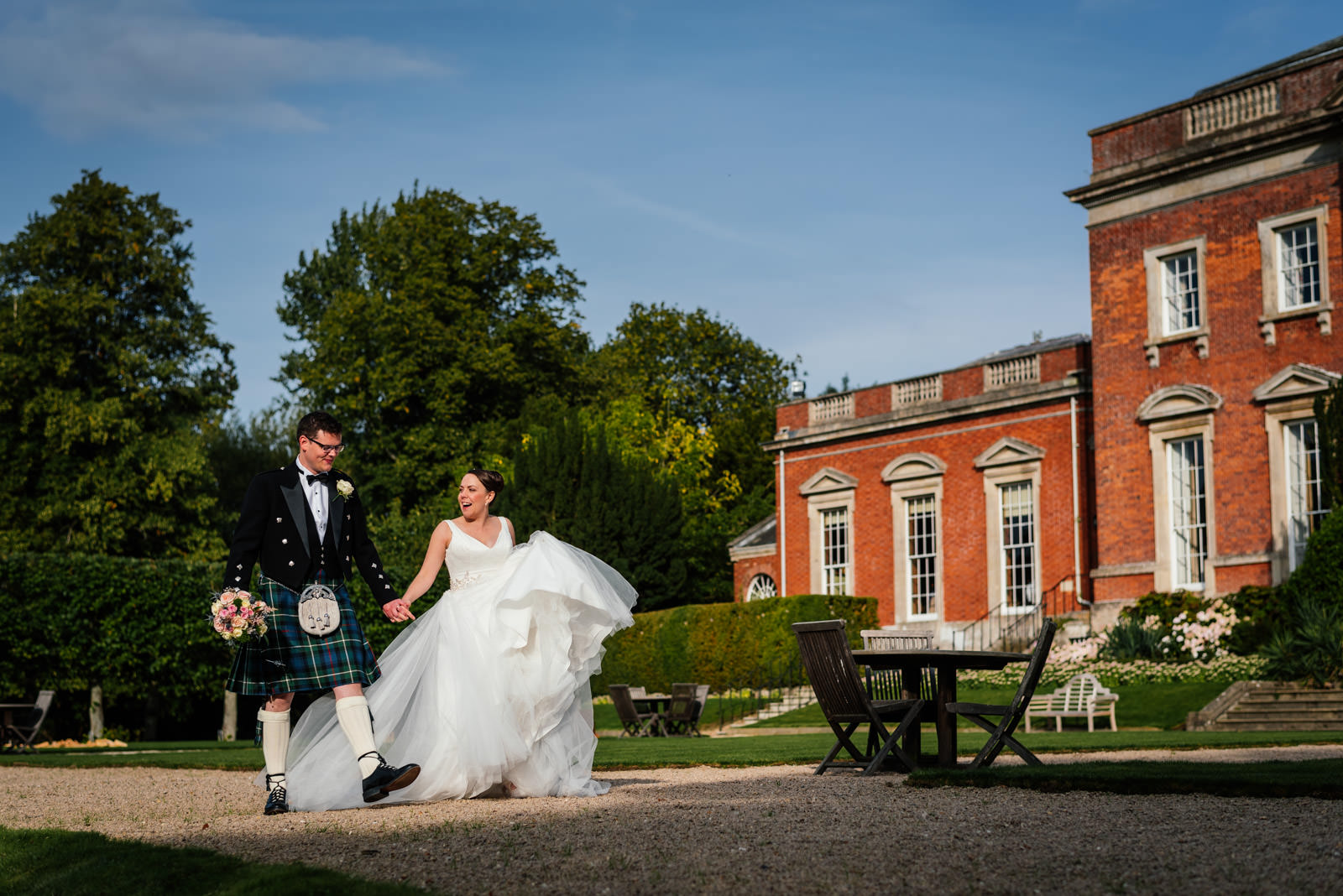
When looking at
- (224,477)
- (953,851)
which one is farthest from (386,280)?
(953,851)

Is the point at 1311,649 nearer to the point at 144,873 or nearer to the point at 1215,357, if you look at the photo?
the point at 1215,357

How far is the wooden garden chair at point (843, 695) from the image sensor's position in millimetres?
8828

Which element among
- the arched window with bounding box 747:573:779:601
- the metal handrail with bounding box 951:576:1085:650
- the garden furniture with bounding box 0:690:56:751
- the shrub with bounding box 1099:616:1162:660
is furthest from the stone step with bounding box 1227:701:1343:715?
the arched window with bounding box 747:573:779:601

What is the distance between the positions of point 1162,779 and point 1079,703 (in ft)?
39.6

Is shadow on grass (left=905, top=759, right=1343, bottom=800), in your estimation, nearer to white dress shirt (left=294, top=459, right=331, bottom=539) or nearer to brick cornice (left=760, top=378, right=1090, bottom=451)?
white dress shirt (left=294, top=459, right=331, bottom=539)

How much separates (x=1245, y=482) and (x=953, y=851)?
20.9m

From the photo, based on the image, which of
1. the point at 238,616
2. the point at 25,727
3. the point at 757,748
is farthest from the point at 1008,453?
the point at 238,616

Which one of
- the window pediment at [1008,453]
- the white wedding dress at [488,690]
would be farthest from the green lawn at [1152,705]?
the white wedding dress at [488,690]

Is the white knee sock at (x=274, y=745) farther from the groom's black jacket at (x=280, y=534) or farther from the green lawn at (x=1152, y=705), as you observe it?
the green lawn at (x=1152, y=705)

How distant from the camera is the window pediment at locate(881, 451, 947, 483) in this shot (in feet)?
97.9

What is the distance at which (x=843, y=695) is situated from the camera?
905 cm

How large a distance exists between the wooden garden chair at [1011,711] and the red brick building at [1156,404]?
1627cm

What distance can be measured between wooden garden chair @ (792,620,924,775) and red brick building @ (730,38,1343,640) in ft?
53.9

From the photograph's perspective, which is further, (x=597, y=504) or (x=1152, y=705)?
(x=597, y=504)
